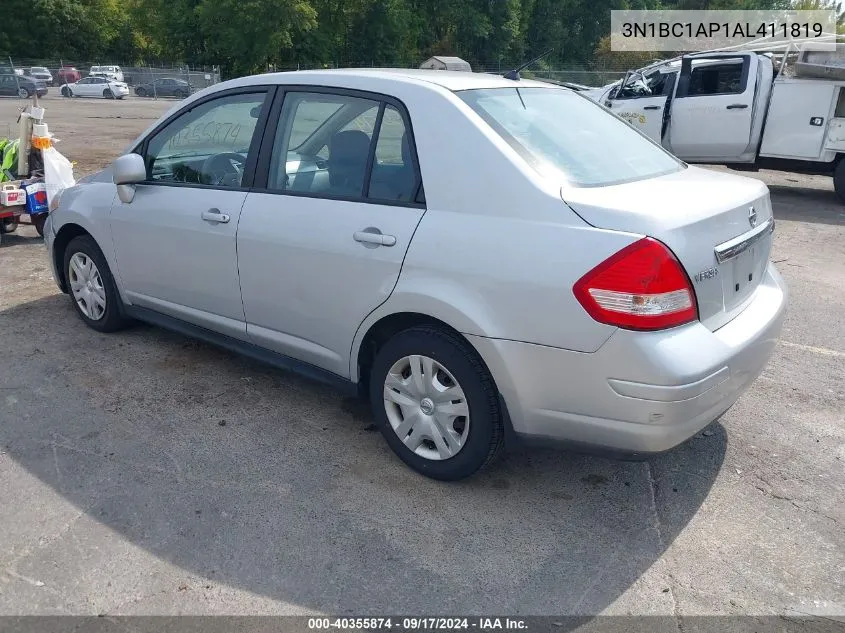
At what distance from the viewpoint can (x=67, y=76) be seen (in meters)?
47.3

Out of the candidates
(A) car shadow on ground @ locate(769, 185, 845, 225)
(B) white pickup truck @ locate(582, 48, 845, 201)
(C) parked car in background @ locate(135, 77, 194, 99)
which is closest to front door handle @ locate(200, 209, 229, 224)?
(A) car shadow on ground @ locate(769, 185, 845, 225)

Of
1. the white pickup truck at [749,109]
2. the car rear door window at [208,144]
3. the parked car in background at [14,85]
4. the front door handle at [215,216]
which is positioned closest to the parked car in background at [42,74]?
the parked car in background at [14,85]

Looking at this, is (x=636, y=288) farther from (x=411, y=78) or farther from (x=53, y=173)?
(x=53, y=173)

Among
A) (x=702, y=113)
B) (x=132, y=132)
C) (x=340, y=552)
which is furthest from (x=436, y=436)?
(x=132, y=132)

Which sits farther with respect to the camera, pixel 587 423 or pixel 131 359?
pixel 131 359

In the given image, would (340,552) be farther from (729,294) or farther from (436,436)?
(729,294)

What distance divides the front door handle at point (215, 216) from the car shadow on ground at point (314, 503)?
1014mm

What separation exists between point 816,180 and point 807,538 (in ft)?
41.6

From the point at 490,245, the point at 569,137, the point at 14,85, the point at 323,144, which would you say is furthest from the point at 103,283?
the point at 14,85

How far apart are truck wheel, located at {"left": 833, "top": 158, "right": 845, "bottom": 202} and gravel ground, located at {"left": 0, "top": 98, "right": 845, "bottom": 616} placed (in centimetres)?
744

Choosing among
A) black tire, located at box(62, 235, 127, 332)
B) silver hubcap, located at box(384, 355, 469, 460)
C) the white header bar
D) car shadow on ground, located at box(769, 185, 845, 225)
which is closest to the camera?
silver hubcap, located at box(384, 355, 469, 460)

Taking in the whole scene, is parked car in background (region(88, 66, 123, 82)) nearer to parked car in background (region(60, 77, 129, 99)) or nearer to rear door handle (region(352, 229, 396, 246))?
parked car in background (region(60, 77, 129, 99))

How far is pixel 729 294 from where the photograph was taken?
2.93 metres

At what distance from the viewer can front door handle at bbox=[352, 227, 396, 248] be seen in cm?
314
